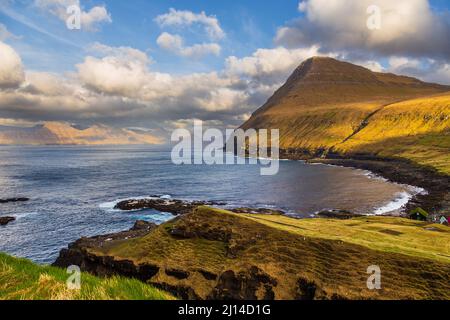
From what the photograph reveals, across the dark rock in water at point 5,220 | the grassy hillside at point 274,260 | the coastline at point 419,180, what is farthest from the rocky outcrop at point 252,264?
the coastline at point 419,180

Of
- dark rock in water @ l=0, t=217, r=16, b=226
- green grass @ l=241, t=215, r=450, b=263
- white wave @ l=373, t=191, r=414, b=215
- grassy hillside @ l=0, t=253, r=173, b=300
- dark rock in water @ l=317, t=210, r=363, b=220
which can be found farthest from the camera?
white wave @ l=373, t=191, r=414, b=215

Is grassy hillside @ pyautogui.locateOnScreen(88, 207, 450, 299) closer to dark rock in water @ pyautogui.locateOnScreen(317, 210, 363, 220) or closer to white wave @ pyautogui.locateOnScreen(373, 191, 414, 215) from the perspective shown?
dark rock in water @ pyautogui.locateOnScreen(317, 210, 363, 220)

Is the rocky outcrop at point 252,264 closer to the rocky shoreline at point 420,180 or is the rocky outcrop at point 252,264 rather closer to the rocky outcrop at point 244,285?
the rocky outcrop at point 244,285

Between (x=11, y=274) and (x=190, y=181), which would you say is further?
(x=190, y=181)

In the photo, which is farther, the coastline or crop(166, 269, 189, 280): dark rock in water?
the coastline

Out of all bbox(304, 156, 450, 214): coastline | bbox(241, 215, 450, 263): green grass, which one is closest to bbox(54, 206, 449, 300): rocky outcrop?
bbox(241, 215, 450, 263): green grass
